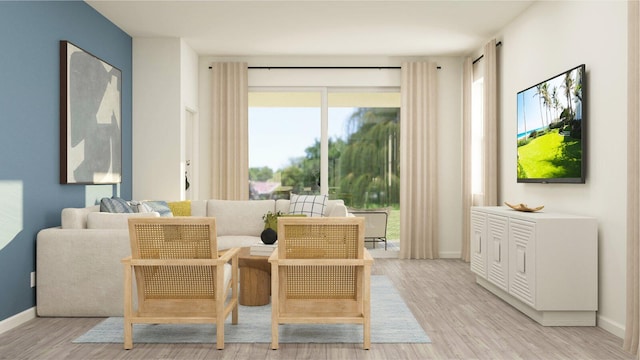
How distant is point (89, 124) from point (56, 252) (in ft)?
4.81

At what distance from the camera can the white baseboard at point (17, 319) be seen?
3.47 m

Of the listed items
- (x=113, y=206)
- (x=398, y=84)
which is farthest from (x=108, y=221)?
(x=398, y=84)

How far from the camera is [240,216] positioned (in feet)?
18.7

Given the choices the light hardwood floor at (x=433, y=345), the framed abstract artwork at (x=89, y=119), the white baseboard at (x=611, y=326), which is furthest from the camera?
the framed abstract artwork at (x=89, y=119)

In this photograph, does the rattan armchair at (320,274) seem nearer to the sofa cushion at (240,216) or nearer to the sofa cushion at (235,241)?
the sofa cushion at (235,241)

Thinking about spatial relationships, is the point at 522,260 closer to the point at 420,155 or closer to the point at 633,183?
the point at 633,183

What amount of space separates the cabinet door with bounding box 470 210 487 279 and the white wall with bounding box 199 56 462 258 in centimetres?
196

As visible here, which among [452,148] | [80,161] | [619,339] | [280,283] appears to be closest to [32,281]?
[80,161]

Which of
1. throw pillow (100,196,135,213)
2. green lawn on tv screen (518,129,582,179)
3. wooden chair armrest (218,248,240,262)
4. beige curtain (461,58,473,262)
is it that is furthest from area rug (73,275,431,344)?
beige curtain (461,58,473,262)

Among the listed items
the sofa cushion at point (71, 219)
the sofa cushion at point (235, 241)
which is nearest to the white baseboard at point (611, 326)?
the sofa cushion at point (235, 241)

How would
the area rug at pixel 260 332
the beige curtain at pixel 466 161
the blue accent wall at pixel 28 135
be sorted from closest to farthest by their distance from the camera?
the area rug at pixel 260 332
the blue accent wall at pixel 28 135
the beige curtain at pixel 466 161

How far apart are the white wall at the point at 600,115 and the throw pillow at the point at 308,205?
2.22 meters

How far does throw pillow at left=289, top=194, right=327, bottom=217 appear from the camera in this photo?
5594 mm

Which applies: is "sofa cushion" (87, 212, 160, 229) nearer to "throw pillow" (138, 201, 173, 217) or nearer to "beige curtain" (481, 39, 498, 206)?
"throw pillow" (138, 201, 173, 217)
